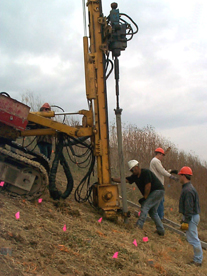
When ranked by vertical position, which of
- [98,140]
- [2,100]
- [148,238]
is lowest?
[148,238]

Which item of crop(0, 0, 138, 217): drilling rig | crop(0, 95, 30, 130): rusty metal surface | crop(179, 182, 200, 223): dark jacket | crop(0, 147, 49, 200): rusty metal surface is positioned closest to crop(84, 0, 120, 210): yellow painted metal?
crop(0, 0, 138, 217): drilling rig

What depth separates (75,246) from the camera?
198 inches

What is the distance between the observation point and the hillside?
4.29 m

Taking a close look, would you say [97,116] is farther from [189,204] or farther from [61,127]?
[189,204]

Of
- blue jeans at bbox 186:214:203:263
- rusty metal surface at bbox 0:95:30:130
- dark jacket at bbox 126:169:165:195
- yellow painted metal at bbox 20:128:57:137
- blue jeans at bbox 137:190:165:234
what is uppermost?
rusty metal surface at bbox 0:95:30:130

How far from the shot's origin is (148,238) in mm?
6914

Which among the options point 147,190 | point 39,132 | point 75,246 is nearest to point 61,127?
point 39,132

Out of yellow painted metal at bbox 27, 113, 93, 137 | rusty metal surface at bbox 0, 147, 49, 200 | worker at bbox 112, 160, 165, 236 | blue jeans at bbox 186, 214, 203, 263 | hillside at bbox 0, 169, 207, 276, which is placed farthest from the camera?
worker at bbox 112, 160, 165, 236

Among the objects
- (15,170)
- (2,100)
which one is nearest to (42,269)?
(15,170)

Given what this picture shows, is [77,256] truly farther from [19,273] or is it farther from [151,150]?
[151,150]

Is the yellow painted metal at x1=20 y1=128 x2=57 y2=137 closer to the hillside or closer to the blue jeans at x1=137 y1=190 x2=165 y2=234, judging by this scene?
the hillside

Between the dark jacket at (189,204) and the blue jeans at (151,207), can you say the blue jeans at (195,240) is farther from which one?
the blue jeans at (151,207)

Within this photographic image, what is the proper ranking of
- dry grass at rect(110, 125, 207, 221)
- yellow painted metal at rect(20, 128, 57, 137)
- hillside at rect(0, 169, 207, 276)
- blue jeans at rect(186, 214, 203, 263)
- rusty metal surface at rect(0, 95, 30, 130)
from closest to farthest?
hillside at rect(0, 169, 207, 276) < blue jeans at rect(186, 214, 203, 263) < rusty metal surface at rect(0, 95, 30, 130) < yellow painted metal at rect(20, 128, 57, 137) < dry grass at rect(110, 125, 207, 221)

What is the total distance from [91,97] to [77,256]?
12.0ft
